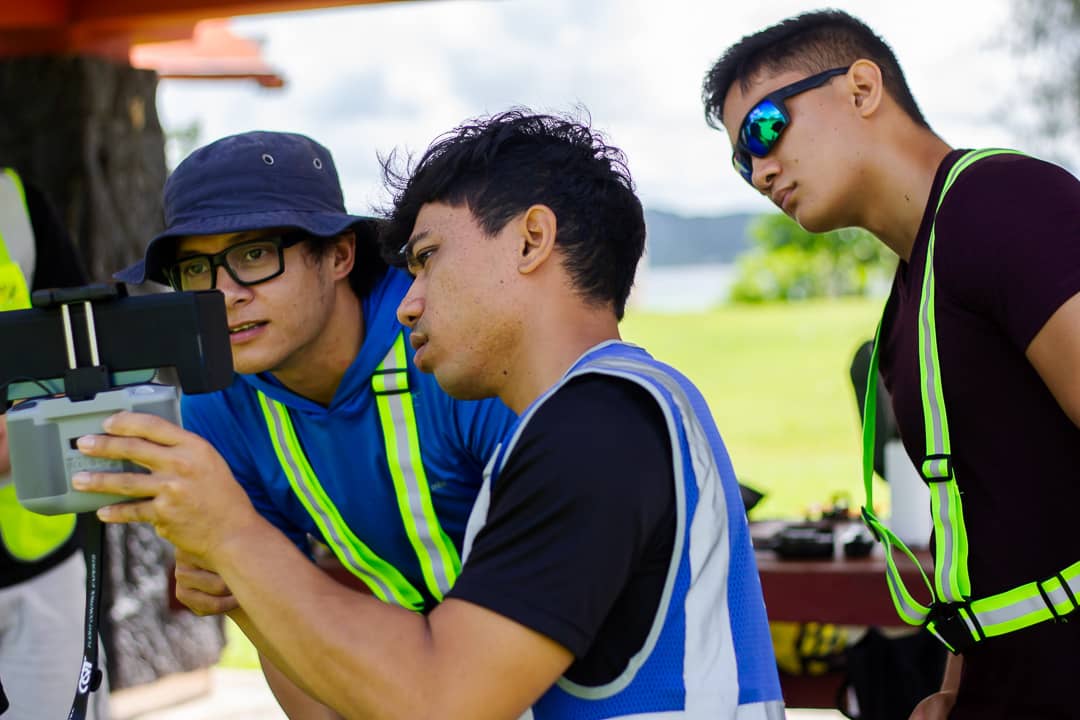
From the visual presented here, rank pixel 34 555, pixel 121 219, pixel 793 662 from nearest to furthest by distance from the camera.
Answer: pixel 34 555, pixel 793 662, pixel 121 219

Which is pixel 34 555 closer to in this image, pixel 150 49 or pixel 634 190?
pixel 634 190

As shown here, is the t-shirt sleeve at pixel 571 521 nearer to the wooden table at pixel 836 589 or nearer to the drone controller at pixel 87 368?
the drone controller at pixel 87 368

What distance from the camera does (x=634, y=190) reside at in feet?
5.51

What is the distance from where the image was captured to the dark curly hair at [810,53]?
1.92 meters

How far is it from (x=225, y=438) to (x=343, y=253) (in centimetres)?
39

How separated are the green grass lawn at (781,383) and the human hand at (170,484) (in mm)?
7326

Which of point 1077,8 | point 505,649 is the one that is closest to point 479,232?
point 505,649

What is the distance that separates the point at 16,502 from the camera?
2525 mm

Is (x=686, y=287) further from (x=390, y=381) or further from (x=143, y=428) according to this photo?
(x=143, y=428)

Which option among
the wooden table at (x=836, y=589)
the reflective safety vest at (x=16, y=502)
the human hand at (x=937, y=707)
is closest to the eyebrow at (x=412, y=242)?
the human hand at (x=937, y=707)

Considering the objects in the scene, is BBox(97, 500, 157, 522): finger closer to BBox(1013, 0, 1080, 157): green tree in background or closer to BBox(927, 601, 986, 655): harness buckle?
BBox(927, 601, 986, 655): harness buckle

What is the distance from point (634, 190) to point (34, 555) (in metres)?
1.66

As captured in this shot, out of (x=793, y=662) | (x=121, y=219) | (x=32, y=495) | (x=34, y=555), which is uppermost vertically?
(x=121, y=219)

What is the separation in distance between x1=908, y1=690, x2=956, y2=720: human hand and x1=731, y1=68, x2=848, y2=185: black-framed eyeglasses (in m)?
0.87
